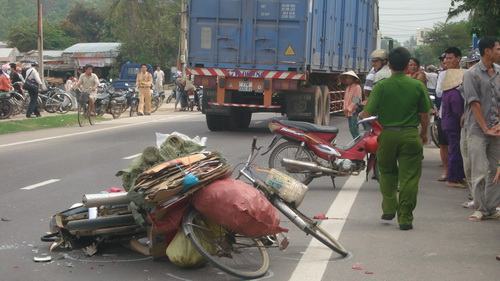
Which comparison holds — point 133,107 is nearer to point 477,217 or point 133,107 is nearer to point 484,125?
point 477,217

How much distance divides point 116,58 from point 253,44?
1840 inches

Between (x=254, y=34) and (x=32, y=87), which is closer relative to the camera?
(x=254, y=34)

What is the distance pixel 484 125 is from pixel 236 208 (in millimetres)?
3345

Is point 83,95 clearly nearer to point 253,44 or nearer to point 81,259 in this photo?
point 253,44

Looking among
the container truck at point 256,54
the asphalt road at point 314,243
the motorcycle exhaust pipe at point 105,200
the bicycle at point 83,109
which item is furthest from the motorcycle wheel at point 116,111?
the motorcycle exhaust pipe at point 105,200

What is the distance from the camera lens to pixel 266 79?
16406 millimetres

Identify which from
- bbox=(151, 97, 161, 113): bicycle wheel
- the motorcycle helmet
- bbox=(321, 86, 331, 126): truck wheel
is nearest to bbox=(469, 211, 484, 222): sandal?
the motorcycle helmet

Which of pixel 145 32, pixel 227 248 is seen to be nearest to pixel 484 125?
pixel 227 248

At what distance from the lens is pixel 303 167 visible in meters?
9.64

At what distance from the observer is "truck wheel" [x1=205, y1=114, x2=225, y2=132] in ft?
59.5

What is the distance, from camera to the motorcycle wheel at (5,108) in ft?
70.3

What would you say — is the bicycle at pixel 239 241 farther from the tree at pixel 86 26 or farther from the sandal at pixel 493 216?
the tree at pixel 86 26

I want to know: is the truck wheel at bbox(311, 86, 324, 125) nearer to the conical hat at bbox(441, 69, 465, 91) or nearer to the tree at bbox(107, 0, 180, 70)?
the conical hat at bbox(441, 69, 465, 91)

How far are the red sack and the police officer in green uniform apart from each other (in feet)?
6.71
